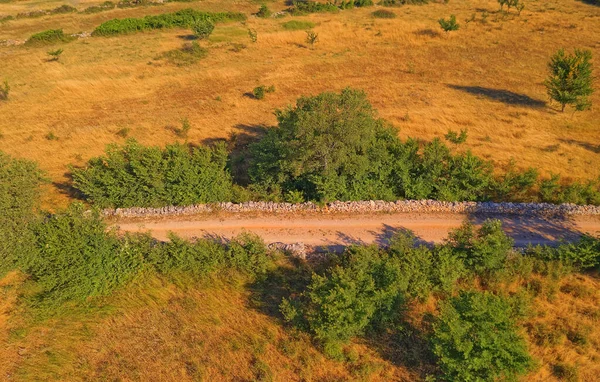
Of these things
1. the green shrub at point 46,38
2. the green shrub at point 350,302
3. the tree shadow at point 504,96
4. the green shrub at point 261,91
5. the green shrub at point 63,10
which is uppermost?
the green shrub at point 63,10

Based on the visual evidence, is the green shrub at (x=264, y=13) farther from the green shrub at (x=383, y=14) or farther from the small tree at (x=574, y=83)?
the small tree at (x=574, y=83)

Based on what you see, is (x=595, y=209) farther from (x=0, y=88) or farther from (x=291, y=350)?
(x=0, y=88)

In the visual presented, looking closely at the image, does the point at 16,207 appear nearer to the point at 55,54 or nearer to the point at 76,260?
the point at 76,260

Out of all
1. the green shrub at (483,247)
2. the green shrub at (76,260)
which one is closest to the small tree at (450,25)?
the green shrub at (483,247)

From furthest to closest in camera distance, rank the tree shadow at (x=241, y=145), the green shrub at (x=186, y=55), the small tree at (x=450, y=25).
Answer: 1. the small tree at (x=450, y=25)
2. the green shrub at (x=186, y=55)
3. the tree shadow at (x=241, y=145)

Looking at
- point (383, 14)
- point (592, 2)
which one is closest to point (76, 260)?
point (383, 14)

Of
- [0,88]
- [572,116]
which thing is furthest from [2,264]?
[572,116]

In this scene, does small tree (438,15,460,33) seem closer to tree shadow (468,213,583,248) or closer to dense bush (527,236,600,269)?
tree shadow (468,213,583,248)
